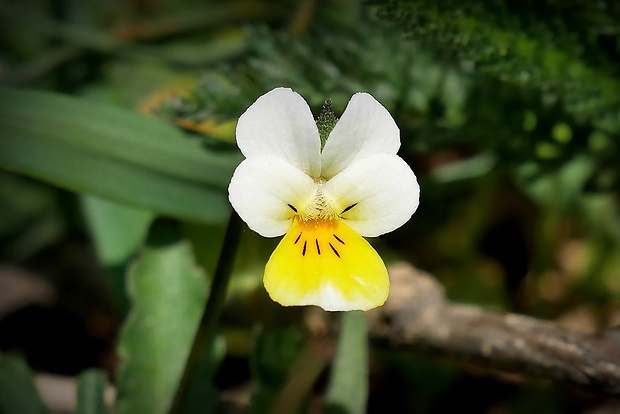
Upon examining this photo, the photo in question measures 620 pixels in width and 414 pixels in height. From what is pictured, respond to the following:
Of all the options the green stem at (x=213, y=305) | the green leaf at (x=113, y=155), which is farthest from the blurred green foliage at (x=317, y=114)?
the green stem at (x=213, y=305)

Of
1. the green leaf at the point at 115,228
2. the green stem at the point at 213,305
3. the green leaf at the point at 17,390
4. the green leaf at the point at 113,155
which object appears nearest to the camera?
the green stem at the point at 213,305

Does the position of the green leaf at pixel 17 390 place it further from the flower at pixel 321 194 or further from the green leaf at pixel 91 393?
the flower at pixel 321 194

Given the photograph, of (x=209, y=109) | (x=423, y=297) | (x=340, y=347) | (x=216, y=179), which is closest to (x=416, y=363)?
(x=423, y=297)

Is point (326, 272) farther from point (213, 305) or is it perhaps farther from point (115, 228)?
point (115, 228)

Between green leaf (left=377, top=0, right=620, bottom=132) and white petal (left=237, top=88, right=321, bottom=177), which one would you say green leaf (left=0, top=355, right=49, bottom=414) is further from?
green leaf (left=377, top=0, right=620, bottom=132)

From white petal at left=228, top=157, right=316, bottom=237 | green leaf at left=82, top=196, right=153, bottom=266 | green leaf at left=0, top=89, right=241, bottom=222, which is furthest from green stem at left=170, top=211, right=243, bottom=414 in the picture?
green leaf at left=82, top=196, right=153, bottom=266

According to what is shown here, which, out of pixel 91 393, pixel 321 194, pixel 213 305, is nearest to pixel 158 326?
pixel 91 393
